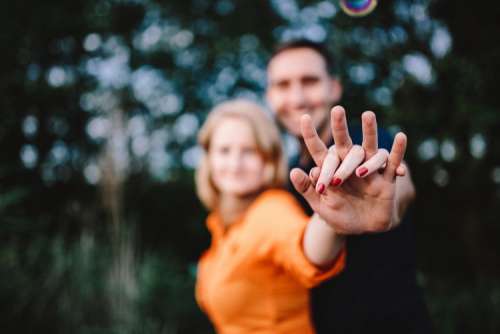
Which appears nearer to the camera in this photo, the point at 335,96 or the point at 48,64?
the point at 335,96

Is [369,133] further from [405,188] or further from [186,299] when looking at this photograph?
[186,299]

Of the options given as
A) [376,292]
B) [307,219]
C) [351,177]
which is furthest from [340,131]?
[376,292]

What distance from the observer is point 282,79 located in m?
2.14

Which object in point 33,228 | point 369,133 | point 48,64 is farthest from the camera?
point 48,64

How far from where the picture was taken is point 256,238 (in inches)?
62.1

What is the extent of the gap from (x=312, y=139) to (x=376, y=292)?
873 millimetres

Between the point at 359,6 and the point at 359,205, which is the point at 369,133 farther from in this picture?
the point at 359,6

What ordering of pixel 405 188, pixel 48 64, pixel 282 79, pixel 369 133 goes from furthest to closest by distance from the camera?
pixel 48 64, pixel 282 79, pixel 405 188, pixel 369 133

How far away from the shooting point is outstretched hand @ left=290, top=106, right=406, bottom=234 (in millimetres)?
907

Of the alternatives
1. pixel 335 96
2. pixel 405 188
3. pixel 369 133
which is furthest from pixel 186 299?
pixel 369 133

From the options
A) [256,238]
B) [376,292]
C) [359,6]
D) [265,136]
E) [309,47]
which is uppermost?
[359,6]

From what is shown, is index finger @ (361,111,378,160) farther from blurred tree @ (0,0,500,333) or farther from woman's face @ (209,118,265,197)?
blurred tree @ (0,0,500,333)

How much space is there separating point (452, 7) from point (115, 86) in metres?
3.75

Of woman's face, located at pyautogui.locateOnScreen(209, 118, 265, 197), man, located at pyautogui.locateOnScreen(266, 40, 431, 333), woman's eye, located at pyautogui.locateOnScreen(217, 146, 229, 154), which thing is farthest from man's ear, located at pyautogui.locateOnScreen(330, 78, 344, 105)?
woman's eye, located at pyautogui.locateOnScreen(217, 146, 229, 154)
